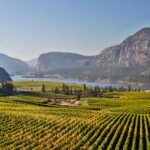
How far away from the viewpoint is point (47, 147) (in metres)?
43.0

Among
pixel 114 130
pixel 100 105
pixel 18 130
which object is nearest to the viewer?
pixel 18 130

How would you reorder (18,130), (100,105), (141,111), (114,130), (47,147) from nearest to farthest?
1. (47,147)
2. (18,130)
3. (114,130)
4. (141,111)
5. (100,105)

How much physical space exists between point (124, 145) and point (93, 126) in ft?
51.4

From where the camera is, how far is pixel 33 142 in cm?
4591

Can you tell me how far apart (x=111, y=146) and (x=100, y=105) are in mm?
105236

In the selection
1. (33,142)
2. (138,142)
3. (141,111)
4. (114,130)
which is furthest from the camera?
(141,111)

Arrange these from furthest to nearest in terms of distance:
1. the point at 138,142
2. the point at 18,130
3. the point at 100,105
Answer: the point at 100,105
the point at 18,130
the point at 138,142

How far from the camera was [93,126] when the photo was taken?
61.8 m

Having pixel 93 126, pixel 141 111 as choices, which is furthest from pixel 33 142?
pixel 141 111

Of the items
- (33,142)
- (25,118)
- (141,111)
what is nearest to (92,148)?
(33,142)

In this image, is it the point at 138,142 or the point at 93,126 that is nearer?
the point at 138,142

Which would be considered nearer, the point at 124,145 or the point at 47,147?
the point at 47,147

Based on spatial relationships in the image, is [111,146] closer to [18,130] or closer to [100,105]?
[18,130]

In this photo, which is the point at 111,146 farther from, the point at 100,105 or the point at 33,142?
A: the point at 100,105
